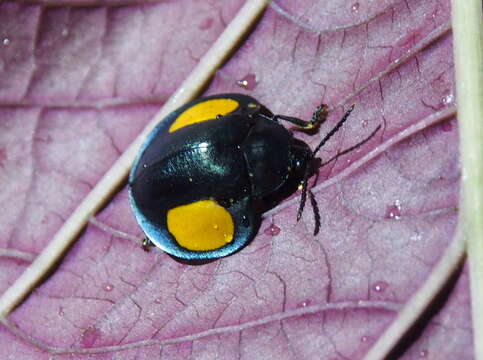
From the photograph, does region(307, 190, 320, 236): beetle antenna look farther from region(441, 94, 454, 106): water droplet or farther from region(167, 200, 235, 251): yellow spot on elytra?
region(441, 94, 454, 106): water droplet

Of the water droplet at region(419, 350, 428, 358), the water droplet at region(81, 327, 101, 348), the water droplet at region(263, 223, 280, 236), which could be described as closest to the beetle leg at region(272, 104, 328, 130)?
the water droplet at region(263, 223, 280, 236)

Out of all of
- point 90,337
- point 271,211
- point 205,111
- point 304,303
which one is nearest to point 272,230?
point 271,211

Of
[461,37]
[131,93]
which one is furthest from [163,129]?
[461,37]

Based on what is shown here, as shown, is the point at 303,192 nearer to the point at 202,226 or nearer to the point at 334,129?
the point at 334,129

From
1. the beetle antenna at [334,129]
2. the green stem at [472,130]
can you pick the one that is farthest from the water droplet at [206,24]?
the green stem at [472,130]

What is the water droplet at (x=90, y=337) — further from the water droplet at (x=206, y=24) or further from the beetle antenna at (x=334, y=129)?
the water droplet at (x=206, y=24)

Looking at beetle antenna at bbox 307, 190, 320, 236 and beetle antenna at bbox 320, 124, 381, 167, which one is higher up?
beetle antenna at bbox 320, 124, 381, 167
